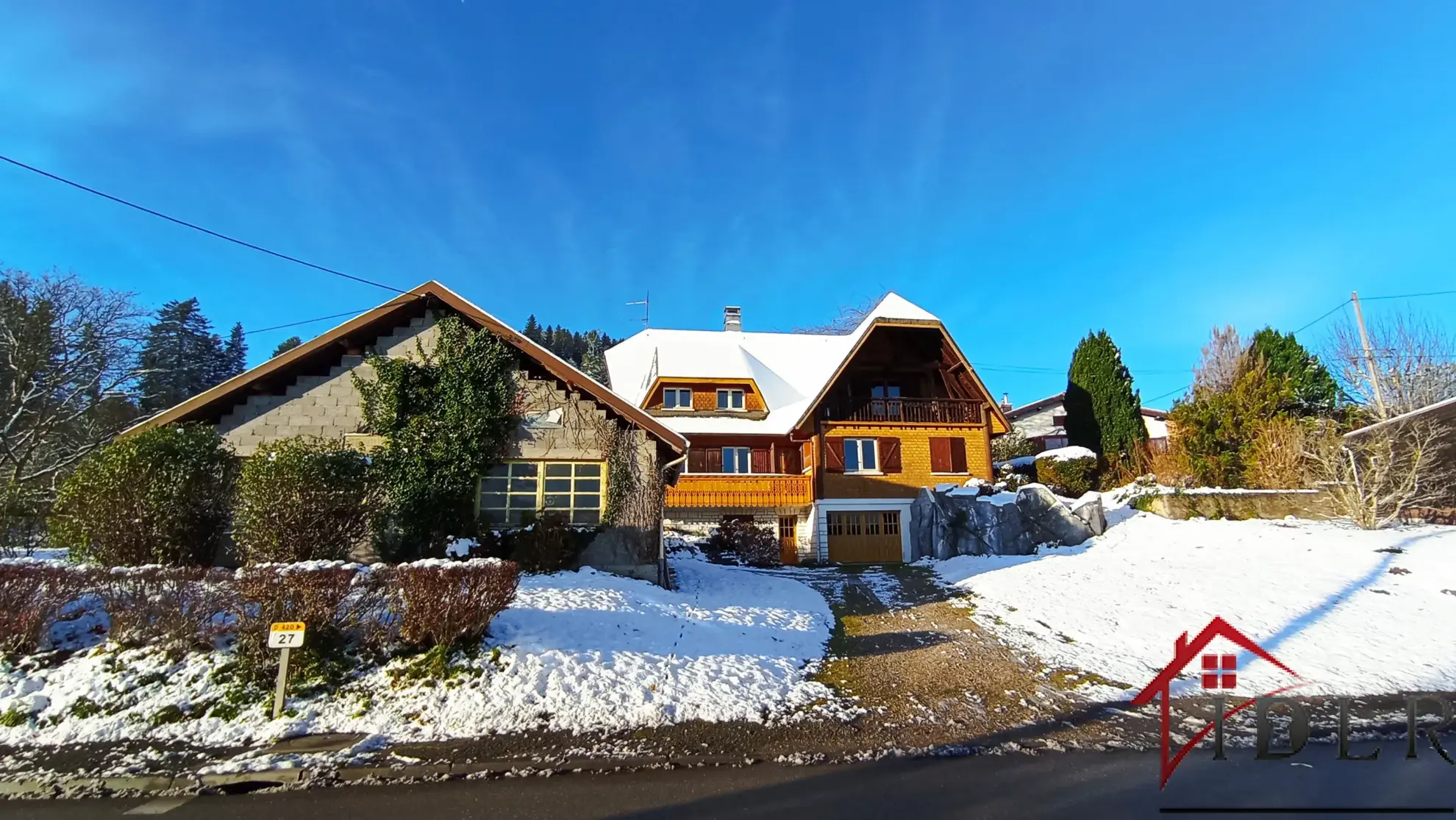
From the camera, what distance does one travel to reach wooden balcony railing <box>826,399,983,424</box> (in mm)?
27047

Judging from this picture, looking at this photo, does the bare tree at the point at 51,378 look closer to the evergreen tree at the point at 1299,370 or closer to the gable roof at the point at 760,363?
the gable roof at the point at 760,363

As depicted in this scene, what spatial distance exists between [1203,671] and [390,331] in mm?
16455

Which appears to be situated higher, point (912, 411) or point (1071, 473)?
point (912, 411)

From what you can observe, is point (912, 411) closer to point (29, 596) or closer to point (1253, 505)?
point (1253, 505)

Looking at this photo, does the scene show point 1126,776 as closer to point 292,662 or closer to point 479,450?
point 292,662

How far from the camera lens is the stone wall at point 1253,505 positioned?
61.0 feet

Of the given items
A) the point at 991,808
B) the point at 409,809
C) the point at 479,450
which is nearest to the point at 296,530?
the point at 479,450

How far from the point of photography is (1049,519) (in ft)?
68.6

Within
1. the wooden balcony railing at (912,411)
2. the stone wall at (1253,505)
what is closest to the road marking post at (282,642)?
the wooden balcony railing at (912,411)

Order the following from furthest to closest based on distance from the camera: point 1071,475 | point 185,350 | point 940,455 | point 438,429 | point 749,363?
point 185,350 → point 749,363 → point 1071,475 → point 940,455 → point 438,429

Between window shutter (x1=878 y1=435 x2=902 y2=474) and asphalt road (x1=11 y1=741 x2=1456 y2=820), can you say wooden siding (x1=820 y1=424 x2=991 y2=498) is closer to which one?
window shutter (x1=878 y1=435 x2=902 y2=474)

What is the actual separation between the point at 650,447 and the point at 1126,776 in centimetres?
1101

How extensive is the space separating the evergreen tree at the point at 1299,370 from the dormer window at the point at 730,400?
20550 millimetres


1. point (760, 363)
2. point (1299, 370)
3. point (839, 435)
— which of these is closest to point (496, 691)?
point (839, 435)
